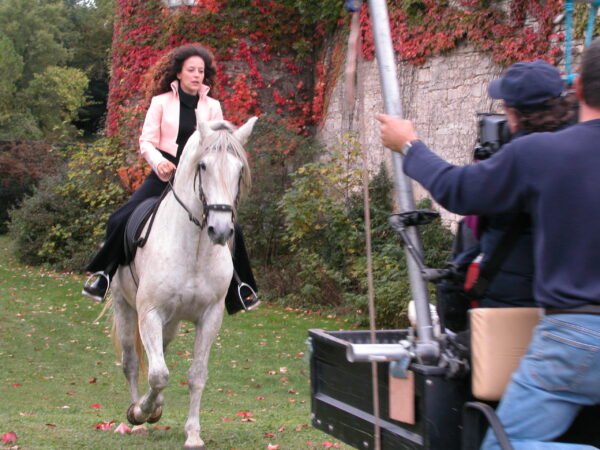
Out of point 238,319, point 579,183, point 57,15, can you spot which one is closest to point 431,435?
point 579,183

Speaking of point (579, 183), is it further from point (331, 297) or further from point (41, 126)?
point (41, 126)

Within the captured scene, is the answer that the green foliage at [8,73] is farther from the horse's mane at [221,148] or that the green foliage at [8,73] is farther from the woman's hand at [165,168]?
the horse's mane at [221,148]

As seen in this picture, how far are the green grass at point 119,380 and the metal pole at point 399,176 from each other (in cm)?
331

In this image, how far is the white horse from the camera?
A: 220 inches

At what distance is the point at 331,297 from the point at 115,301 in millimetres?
7692

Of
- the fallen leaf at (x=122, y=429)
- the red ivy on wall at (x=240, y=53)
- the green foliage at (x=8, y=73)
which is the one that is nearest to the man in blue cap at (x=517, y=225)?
the fallen leaf at (x=122, y=429)

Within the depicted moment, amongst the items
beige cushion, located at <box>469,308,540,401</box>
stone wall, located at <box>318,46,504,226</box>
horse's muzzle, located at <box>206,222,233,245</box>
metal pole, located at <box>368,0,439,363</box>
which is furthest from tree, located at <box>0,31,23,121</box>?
beige cushion, located at <box>469,308,540,401</box>

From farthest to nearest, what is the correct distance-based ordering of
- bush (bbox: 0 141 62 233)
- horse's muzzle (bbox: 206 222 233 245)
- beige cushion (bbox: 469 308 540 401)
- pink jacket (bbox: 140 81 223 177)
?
1. bush (bbox: 0 141 62 233)
2. pink jacket (bbox: 140 81 223 177)
3. horse's muzzle (bbox: 206 222 233 245)
4. beige cushion (bbox: 469 308 540 401)

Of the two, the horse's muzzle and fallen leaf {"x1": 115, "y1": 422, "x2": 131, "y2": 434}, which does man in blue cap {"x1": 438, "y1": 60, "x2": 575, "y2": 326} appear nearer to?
the horse's muzzle

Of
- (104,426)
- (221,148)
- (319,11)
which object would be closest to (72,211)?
(319,11)

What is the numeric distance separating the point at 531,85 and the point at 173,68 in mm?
4229

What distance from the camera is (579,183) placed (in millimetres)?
2787

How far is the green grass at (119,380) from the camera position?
660cm

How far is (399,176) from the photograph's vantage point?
3385 millimetres
